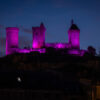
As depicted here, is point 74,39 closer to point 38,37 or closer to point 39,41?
point 39,41

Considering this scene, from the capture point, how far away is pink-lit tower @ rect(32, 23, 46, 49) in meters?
54.2

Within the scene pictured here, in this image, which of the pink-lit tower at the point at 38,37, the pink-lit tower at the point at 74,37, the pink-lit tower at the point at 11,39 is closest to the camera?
the pink-lit tower at the point at 38,37

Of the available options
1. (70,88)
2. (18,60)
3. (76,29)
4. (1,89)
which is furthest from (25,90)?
(76,29)

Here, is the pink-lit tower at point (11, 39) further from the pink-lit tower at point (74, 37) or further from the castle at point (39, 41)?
the pink-lit tower at point (74, 37)

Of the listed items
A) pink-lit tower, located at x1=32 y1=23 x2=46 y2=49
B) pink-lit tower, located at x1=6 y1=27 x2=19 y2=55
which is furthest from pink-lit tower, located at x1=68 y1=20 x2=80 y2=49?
pink-lit tower, located at x1=6 y1=27 x2=19 y2=55

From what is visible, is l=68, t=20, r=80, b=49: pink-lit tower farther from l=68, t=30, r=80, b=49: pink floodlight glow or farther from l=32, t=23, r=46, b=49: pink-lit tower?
l=32, t=23, r=46, b=49: pink-lit tower

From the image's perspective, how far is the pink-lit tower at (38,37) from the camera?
5416 centimetres

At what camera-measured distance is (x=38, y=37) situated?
54219mm

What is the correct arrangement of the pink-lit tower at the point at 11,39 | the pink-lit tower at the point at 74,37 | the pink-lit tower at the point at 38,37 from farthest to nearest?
the pink-lit tower at the point at 74,37
the pink-lit tower at the point at 11,39
the pink-lit tower at the point at 38,37

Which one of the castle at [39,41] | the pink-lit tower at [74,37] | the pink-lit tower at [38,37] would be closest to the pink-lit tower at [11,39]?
the castle at [39,41]

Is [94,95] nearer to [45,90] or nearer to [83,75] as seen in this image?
[45,90]

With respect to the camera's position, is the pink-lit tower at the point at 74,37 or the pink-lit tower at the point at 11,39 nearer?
the pink-lit tower at the point at 11,39

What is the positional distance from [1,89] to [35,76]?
13.4ft

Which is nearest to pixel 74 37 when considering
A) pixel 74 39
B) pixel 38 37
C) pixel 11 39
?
pixel 74 39
